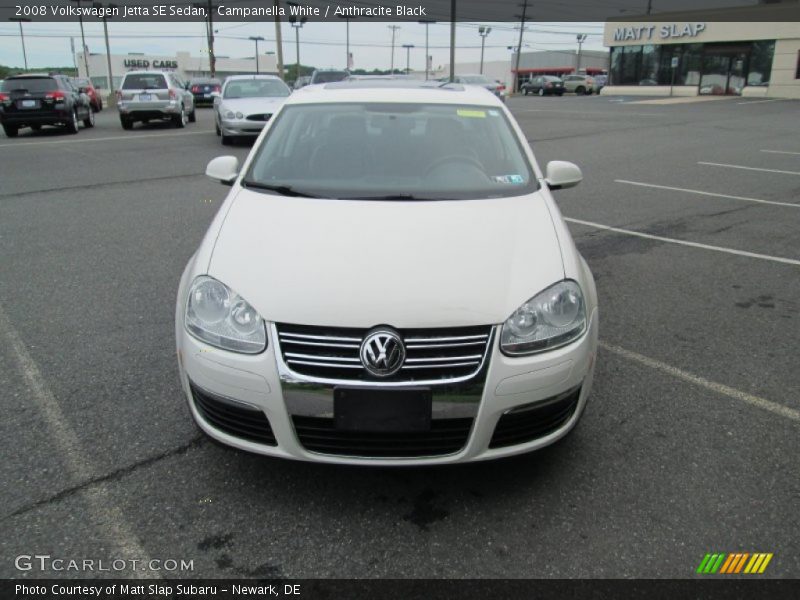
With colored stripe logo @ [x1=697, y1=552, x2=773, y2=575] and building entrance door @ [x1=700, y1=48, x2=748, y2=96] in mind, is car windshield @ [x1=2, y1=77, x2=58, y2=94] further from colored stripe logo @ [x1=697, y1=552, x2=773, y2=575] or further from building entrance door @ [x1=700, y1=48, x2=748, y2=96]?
building entrance door @ [x1=700, y1=48, x2=748, y2=96]

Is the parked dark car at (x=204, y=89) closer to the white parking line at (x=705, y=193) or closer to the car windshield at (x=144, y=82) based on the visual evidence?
the car windshield at (x=144, y=82)

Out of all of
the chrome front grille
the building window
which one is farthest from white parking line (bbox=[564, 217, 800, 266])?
the building window

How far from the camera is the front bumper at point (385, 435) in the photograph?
7.91ft

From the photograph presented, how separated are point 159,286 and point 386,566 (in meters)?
3.67

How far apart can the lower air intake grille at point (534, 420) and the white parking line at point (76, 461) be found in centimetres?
136

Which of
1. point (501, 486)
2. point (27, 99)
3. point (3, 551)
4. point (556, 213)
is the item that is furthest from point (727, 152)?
point (27, 99)

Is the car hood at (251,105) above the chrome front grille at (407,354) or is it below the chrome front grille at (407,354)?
above

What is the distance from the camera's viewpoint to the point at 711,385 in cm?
370

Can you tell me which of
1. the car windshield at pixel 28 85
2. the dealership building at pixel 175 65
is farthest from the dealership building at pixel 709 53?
the dealership building at pixel 175 65

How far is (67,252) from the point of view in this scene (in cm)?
630

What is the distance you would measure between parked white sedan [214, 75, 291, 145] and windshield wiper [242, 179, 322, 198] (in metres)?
10.4

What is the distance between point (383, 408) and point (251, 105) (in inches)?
524

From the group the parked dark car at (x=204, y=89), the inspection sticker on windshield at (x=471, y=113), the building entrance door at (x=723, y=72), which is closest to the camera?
the inspection sticker on windshield at (x=471, y=113)

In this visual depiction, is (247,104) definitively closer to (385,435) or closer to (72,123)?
(72,123)
